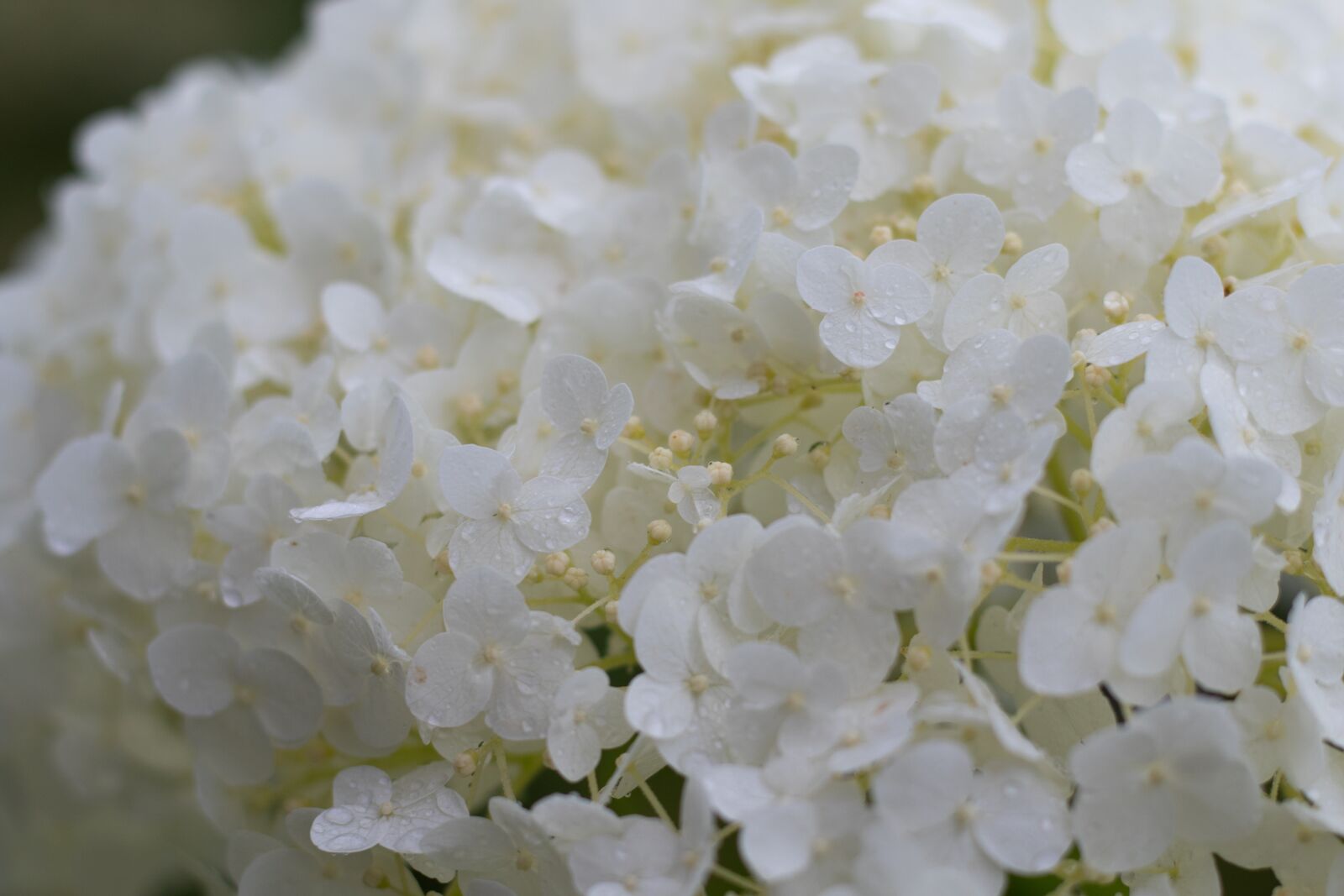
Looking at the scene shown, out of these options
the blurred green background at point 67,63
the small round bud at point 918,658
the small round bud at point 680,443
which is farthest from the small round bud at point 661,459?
the blurred green background at point 67,63

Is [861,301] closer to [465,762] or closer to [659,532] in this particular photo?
[659,532]

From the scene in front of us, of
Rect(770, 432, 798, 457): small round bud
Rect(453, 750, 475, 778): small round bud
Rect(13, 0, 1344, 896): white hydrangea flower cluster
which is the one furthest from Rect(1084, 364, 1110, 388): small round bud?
Rect(453, 750, 475, 778): small round bud

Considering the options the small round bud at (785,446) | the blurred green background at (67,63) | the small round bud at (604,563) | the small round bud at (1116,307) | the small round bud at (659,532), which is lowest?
the blurred green background at (67,63)

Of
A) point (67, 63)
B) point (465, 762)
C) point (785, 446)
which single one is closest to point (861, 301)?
point (785, 446)

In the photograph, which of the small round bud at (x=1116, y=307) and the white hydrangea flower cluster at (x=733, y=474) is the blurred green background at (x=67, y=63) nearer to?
the white hydrangea flower cluster at (x=733, y=474)

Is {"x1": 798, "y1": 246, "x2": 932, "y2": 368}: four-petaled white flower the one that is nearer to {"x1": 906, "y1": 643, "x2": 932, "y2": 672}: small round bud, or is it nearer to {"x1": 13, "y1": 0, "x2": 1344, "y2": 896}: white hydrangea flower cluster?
{"x1": 13, "y1": 0, "x2": 1344, "y2": 896}: white hydrangea flower cluster

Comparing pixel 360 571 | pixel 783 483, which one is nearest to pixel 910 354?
pixel 783 483
